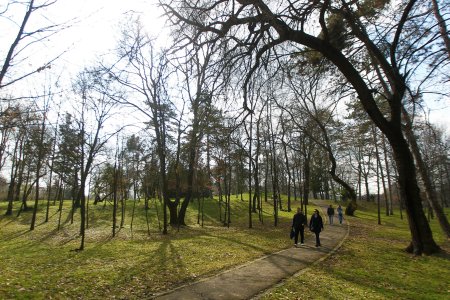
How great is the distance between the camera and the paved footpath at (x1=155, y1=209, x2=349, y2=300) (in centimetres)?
729

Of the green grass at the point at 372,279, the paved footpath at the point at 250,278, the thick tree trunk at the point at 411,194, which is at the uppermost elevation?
the thick tree trunk at the point at 411,194

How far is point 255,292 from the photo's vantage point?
7367 millimetres

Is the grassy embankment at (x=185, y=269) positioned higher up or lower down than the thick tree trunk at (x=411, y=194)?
lower down

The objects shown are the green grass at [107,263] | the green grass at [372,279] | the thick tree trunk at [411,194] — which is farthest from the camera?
the thick tree trunk at [411,194]

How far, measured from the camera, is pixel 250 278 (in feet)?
28.6

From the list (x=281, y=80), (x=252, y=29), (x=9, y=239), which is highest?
(x=252, y=29)

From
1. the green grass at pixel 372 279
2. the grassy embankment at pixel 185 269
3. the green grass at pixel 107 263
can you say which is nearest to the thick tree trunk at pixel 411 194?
the green grass at pixel 372 279

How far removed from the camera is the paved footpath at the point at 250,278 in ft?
23.9

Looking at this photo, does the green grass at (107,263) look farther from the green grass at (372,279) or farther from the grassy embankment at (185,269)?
the green grass at (372,279)

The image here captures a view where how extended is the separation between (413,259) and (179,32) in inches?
438

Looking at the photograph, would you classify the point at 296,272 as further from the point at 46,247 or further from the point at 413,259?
the point at 46,247

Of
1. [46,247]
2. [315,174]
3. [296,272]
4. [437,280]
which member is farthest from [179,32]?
[315,174]

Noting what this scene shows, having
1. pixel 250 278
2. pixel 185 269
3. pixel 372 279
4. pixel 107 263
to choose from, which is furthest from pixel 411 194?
pixel 107 263

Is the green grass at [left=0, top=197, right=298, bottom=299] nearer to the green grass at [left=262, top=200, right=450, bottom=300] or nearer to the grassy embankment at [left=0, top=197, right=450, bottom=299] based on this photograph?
the grassy embankment at [left=0, top=197, right=450, bottom=299]
